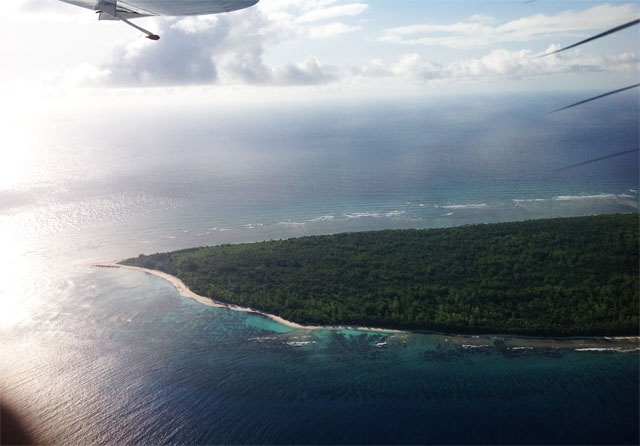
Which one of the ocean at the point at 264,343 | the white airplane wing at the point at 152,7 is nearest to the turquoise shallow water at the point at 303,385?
the ocean at the point at 264,343

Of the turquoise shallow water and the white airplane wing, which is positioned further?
the turquoise shallow water

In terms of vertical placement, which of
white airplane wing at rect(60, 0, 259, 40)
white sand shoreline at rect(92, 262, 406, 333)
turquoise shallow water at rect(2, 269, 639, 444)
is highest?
white airplane wing at rect(60, 0, 259, 40)

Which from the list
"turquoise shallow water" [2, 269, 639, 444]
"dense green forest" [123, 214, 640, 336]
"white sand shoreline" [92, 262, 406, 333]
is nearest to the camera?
"turquoise shallow water" [2, 269, 639, 444]

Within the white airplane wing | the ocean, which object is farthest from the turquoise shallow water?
the white airplane wing

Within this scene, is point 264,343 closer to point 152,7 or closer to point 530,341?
point 530,341

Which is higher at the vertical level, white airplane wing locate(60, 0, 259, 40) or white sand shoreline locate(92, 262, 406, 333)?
white airplane wing locate(60, 0, 259, 40)

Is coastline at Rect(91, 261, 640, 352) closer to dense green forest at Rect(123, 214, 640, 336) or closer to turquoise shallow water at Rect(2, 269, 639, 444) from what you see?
turquoise shallow water at Rect(2, 269, 639, 444)
